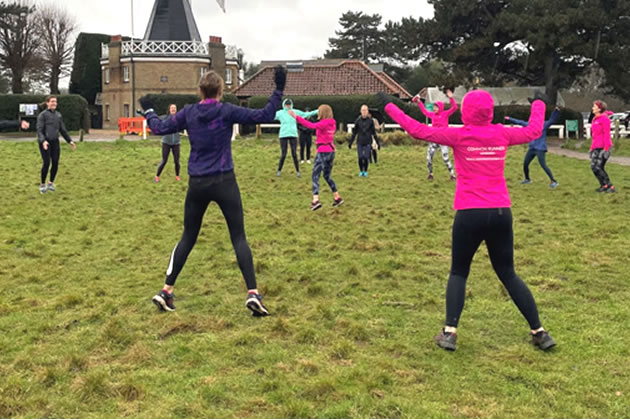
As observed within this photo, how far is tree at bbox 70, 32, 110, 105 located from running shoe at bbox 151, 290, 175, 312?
62715 millimetres

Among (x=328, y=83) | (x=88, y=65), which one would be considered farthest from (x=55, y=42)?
(x=328, y=83)

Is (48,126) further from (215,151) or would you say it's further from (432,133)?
(432,133)

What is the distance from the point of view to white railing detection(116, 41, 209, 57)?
2202 inches

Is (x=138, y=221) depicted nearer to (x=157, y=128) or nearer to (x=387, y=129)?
(x=157, y=128)

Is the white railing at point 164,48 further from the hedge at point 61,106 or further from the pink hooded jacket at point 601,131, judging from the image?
the pink hooded jacket at point 601,131

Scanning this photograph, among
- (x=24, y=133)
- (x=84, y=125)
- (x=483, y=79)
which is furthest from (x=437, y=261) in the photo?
(x=84, y=125)

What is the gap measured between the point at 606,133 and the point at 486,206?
10019mm

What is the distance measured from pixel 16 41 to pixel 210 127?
61040 millimetres

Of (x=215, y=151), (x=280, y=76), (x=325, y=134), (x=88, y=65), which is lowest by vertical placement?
(x=215, y=151)

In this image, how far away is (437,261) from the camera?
8.05 meters

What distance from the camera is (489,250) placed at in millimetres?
5051

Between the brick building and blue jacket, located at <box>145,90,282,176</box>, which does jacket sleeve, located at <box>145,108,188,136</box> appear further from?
the brick building

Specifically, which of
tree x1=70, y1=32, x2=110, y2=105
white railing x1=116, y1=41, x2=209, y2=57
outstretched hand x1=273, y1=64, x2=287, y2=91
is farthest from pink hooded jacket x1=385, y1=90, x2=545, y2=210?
tree x1=70, y1=32, x2=110, y2=105

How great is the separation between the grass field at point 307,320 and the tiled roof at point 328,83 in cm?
3886
